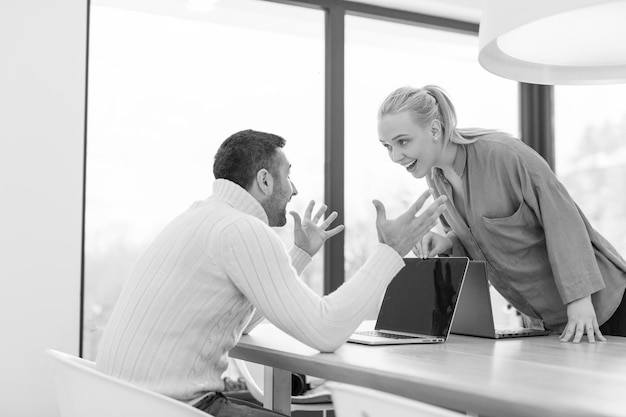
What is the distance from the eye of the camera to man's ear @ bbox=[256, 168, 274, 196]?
71.1 inches

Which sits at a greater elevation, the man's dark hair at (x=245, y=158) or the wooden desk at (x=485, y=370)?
the man's dark hair at (x=245, y=158)

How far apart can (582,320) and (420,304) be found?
41 cm

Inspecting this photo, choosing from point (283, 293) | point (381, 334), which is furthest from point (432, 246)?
point (283, 293)

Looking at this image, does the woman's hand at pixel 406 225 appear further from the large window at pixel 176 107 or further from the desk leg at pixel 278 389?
the large window at pixel 176 107

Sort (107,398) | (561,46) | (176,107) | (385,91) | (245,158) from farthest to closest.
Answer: (385,91) → (176,107) → (245,158) → (561,46) → (107,398)

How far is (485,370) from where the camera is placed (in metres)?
1.35

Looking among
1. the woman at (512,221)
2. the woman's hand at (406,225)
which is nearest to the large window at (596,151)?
the woman at (512,221)

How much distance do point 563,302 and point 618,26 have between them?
789mm

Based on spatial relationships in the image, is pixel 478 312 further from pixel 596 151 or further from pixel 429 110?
pixel 596 151

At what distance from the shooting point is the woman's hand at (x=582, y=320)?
1876 mm

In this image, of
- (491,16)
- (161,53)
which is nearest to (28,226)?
(161,53)

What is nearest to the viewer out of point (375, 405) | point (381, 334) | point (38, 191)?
point (375, 405)

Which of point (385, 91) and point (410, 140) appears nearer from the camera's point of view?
point (410, 140)

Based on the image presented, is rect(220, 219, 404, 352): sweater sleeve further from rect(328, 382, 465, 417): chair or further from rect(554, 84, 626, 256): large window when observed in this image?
rect(554, 84, 626, 256): large window
